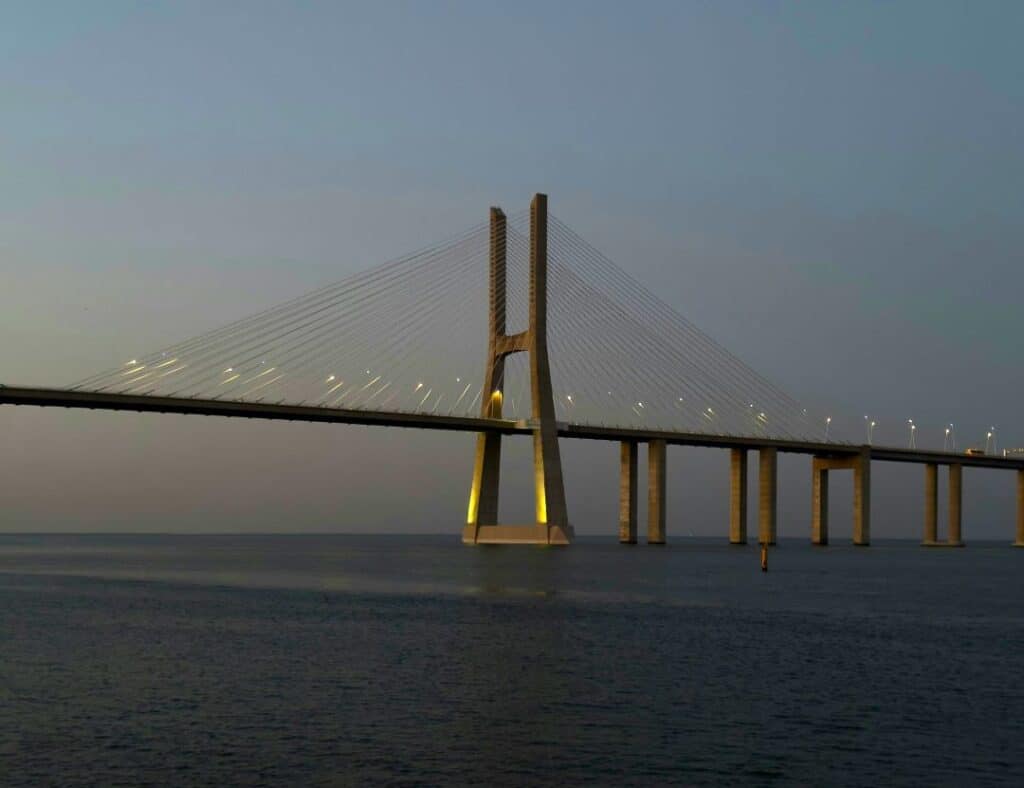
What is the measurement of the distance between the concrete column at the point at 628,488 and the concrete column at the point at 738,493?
7191 mm

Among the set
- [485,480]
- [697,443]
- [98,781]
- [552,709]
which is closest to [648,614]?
[552,709]

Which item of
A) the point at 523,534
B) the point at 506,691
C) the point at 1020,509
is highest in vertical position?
the point at 1020,509

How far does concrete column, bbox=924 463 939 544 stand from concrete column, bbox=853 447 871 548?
19.9 ft

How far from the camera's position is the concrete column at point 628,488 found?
291ft

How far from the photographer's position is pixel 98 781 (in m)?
15.8

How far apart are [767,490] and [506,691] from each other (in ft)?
245

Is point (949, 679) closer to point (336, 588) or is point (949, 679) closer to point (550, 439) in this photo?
point (336, 588)

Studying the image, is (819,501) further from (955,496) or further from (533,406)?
(533,406)

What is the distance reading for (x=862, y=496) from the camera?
340 feet

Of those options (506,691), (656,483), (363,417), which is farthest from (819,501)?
(506,691)

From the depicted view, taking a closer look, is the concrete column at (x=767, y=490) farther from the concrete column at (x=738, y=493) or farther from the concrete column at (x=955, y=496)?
the concrete column at (x=955, y=496)

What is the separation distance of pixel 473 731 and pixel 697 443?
7126cm

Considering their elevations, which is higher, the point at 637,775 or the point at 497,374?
the point at 497,374

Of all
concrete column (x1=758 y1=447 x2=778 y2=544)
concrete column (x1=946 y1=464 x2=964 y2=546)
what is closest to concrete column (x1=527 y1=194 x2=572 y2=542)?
concrete column (x1=758 y1=447 x2=778 y2=544)
